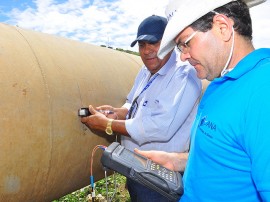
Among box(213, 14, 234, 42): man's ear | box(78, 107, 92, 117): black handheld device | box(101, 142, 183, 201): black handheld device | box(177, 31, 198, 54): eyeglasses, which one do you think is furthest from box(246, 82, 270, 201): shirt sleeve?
box(78, 107, 92, 117): black handheld device

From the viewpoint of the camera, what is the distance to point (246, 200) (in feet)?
4.12

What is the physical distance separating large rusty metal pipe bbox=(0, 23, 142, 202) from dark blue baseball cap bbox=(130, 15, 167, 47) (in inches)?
22.3

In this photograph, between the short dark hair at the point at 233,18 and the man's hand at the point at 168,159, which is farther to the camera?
the man's hand at the point at 168,159

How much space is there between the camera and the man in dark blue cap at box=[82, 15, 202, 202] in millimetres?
2361

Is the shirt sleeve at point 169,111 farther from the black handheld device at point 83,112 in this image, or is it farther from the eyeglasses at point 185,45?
the eyeglasses at point 185,45

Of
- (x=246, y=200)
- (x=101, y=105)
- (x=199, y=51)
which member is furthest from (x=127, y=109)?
(x=246, y=200)

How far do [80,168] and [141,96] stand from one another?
0.81 m

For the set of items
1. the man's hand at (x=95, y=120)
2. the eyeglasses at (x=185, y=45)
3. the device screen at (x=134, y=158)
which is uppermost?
the eyeglasses at (x=185, y=45)

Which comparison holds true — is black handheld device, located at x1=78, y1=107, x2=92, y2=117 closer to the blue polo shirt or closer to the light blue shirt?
the light blue shirt

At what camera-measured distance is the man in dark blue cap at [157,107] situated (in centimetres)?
236

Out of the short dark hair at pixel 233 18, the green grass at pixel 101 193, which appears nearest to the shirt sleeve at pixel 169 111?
the short dark hair at pixel 233 18

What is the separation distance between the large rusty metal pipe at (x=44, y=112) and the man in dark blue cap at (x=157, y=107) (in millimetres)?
199

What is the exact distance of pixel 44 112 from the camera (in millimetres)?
2125

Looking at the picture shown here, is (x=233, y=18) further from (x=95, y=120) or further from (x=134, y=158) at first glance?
(x=95, y=120)
